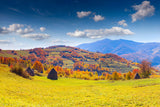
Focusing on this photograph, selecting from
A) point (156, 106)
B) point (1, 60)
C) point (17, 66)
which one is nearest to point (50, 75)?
point (17, 66)

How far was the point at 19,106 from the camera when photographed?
50.5 ft

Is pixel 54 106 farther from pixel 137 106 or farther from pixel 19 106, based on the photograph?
pixel 137 106

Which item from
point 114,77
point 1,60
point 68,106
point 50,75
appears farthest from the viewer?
point 1,60

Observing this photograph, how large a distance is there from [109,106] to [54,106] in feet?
28.0

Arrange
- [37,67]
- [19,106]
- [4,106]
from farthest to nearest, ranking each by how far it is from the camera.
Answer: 1. [37,67]
2. [19,106]
3. [4,106]

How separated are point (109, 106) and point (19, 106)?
492 inches

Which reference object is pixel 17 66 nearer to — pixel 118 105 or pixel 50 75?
pixel 50 75

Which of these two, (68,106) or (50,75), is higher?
(68,106)

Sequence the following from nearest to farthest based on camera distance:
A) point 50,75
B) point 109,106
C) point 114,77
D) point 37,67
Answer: point 109,106 < point 50,75 < point 114,77 < point 37,67

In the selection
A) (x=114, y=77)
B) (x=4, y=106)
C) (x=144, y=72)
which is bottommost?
(x=114, y=77)

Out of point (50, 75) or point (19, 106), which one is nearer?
point (19, 106)

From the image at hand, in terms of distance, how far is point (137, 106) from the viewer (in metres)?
16.2

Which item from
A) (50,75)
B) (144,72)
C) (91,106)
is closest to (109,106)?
(91,106)

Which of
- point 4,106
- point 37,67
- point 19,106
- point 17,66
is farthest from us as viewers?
point 37,67
